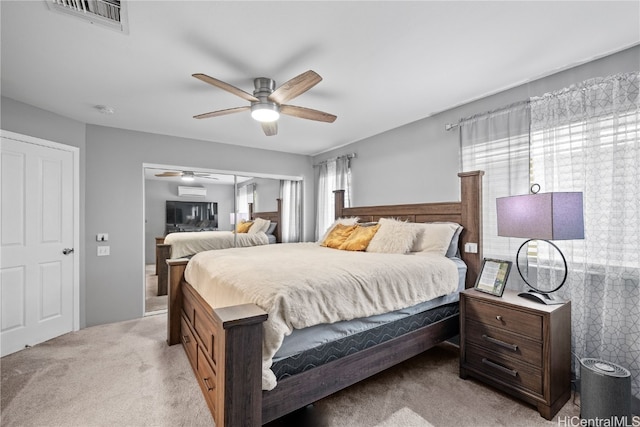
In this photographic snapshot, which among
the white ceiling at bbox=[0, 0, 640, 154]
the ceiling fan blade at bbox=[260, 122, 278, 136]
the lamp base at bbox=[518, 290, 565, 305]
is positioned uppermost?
the white ceiling at bbox=[0, 0, 640, 154]

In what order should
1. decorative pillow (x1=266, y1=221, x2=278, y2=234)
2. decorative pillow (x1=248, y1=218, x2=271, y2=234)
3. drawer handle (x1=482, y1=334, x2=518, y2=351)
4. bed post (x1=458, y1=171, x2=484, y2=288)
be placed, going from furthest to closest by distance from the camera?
1. decorative pillow (x1=266, y1=221, x2=278, y2=234)
2. decorative pillow (x1=248, y1=218, x2=271, y2=234)
3. bed post (x1=458, y1=171, x2=484, y2=288)
4. drawer handle (x1=482, y1=334, x2=518, y2=351)

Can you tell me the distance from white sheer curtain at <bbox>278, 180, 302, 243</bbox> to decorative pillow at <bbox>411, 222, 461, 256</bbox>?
2439 millimetres

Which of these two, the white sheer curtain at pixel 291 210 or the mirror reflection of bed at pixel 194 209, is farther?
the white sheer curtain at pixel 291 210

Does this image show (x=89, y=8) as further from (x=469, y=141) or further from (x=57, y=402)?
(x=469, y=141)

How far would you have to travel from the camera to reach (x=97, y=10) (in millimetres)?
1661

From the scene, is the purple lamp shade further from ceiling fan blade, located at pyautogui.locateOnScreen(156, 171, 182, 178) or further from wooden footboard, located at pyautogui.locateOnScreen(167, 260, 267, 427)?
ceiling fan blade, located at pyautogui.locateOnScreen(156, 171, 182, 178)

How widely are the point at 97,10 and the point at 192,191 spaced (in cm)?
272

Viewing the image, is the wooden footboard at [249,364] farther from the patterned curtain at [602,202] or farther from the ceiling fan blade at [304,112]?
the ceiling fan blade at [304,112]

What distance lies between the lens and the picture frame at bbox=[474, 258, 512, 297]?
7.15ft

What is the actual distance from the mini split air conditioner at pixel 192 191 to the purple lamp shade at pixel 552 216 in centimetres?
388

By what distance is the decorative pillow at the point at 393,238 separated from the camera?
2883 millimetres

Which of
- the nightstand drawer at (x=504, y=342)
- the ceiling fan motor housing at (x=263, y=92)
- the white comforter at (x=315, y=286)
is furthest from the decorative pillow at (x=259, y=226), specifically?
the nightstand drawer at (x=504, y=342)

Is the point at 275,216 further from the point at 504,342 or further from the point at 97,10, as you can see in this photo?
the point at 504,342

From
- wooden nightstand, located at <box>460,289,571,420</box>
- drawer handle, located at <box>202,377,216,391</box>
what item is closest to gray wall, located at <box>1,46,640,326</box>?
wooden nightstand, located at <box>460,289,571,420</box>
